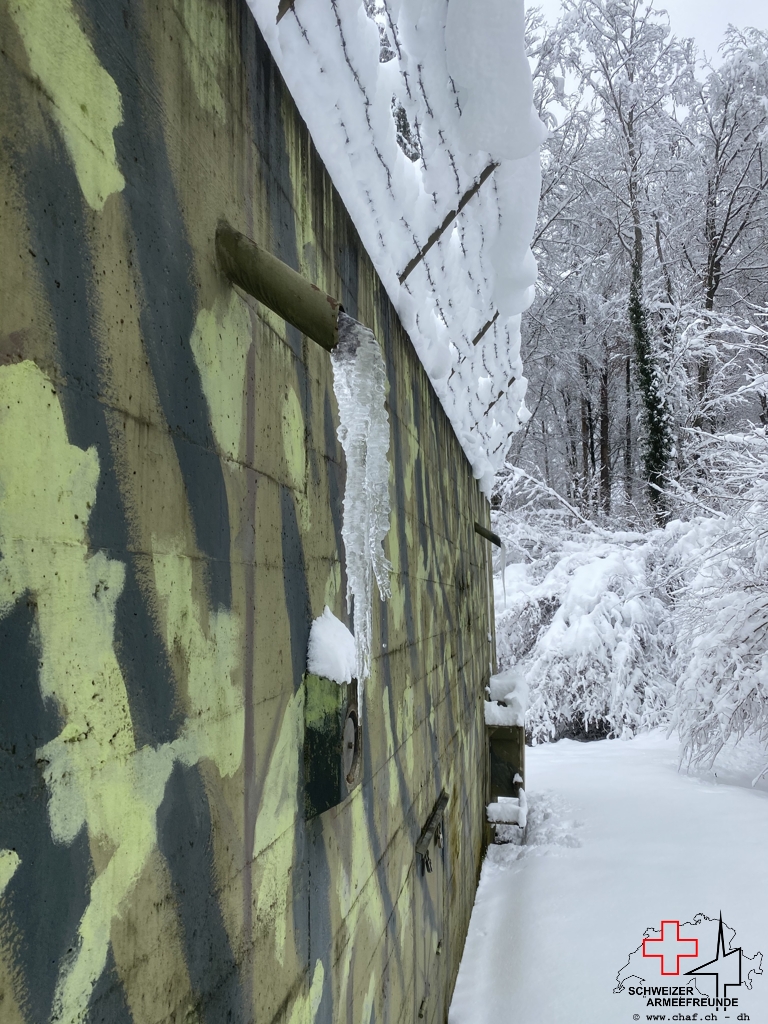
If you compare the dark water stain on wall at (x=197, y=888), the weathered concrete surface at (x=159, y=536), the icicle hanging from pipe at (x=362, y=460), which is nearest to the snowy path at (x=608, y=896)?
the weathered concrete surface at (x=159, y=536)

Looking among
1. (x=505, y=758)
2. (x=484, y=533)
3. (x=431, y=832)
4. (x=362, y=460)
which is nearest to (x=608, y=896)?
(x=505, y=758)

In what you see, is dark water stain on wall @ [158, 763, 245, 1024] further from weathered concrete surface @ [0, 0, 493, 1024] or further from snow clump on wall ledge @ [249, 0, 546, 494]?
snow clump on wall ledge @ [249, 0, 546, 494]

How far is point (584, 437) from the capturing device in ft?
51.3

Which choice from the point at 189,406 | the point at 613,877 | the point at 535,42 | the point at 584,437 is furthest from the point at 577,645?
the point at 535,42

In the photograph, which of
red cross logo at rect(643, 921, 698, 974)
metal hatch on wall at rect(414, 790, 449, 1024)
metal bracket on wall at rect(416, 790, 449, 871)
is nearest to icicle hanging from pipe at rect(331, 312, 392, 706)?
metal bracket on wall at rect(416, 790, 449, 871)

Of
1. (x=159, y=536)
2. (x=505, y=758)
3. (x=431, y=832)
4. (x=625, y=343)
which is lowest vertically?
(x=505, y=758)

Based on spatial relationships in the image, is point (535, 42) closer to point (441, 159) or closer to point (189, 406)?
point (441, 159)

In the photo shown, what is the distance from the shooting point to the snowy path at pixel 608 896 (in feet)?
9.98

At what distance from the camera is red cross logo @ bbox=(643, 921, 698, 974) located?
10.6 ft

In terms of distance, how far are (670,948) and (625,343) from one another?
14.0 metres

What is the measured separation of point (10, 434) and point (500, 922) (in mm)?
4172

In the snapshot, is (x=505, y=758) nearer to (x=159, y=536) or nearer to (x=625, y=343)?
(x=159, y=536)

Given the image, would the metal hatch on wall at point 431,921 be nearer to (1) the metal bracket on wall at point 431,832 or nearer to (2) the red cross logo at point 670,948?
(1) the metal bracket on wall at point 431,832

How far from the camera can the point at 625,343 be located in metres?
15.5
